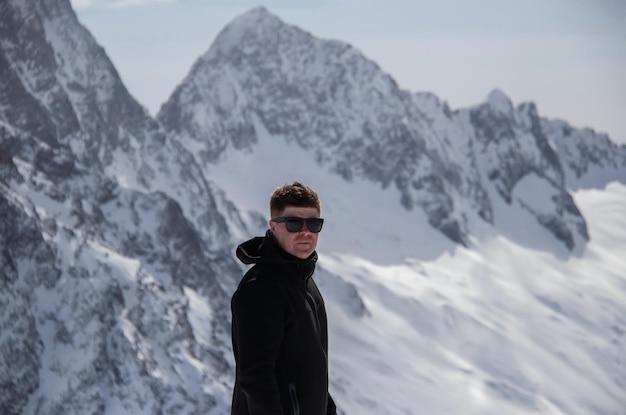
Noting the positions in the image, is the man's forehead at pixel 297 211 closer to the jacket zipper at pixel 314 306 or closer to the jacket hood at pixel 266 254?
→ the jacket hood at pixel 266 254

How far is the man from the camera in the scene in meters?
6.96

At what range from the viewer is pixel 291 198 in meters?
7.50

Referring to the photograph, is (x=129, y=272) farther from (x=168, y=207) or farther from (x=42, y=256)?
(x=168, y=207)

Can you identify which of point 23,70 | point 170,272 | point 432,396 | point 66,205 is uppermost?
point 23,70

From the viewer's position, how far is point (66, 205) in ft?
499

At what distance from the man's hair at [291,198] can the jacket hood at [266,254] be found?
25cm

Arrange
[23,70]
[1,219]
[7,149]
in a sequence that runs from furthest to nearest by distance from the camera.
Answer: [23,70], [7,149], [1,219]

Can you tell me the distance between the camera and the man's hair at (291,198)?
750 centimetres

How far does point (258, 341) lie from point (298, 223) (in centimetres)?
104

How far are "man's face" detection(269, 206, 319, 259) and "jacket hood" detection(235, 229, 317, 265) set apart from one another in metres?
0.05

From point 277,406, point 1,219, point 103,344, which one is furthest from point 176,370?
point 277,406

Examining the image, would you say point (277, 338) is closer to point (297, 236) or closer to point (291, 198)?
point (297, 236)

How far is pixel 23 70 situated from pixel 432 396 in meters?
112

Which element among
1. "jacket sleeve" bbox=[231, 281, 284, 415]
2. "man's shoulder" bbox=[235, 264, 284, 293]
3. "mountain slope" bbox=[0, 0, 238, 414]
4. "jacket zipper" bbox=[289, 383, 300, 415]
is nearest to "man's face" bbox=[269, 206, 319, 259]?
"man's shoulder" bbox=[235, 264, 284, 293]
